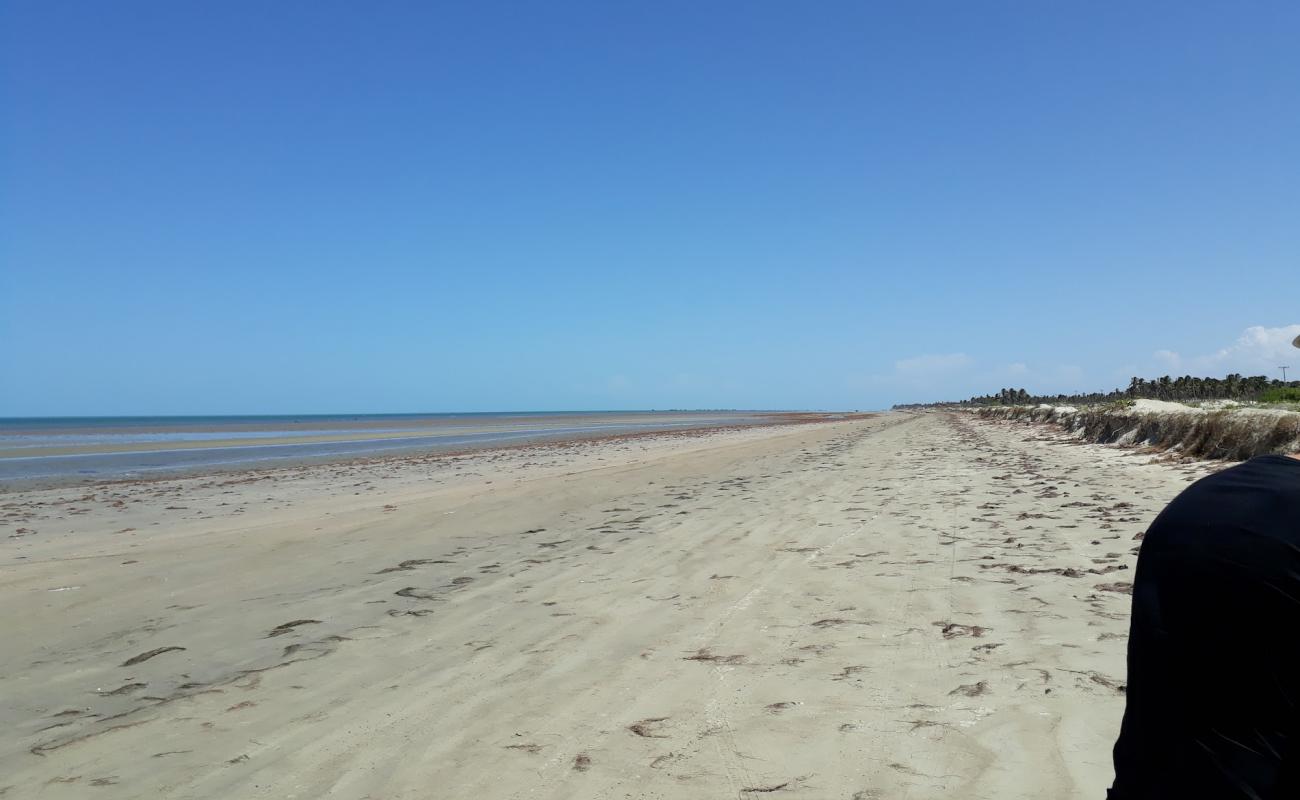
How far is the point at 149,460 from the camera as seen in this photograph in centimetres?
2386

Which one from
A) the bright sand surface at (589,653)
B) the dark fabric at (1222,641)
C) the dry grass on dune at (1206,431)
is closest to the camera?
the dark fabric at (1222,641)

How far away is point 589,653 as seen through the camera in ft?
14.8

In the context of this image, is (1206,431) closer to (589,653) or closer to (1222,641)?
(589,653)

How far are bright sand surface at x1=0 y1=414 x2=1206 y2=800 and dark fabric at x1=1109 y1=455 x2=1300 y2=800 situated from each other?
1.66 m

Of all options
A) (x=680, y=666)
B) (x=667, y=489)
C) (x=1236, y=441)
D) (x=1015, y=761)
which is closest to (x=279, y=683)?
(x=680, y=666)

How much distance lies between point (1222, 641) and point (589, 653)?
12.1 feet

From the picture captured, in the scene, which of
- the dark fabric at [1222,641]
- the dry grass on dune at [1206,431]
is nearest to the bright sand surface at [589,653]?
the dark fabric at [1222,641]

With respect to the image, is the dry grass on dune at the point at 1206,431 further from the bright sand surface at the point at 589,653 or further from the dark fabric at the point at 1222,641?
the dark fabric at the point at 1222,641

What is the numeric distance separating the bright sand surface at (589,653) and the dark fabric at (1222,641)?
166 cm

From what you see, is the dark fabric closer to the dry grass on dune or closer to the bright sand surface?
the bright sand surface

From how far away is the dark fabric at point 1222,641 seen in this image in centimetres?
121

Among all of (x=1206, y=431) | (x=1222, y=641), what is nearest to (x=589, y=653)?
(x=1222, y=641)

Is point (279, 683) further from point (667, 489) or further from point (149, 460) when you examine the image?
point (149, 460)

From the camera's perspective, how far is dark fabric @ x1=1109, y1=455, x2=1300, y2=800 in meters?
1.21
